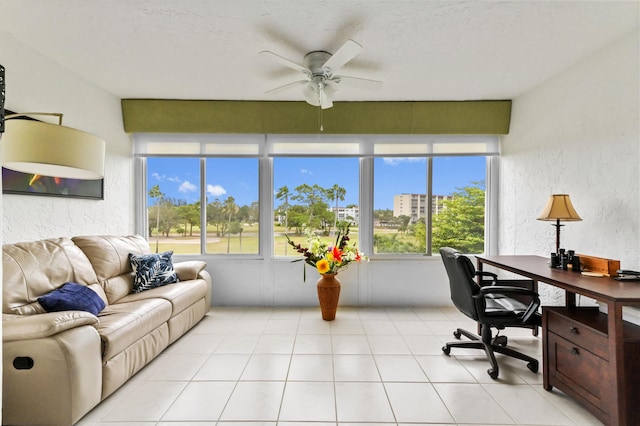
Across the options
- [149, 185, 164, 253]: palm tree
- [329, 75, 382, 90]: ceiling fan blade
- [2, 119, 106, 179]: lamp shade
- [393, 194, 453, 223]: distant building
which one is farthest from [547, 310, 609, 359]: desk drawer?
[149, 185, 164, 253]: palm tree

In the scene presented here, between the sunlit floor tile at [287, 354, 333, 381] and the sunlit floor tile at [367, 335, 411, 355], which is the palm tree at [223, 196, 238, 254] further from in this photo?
the sunlit floor tile at [367, 335, 411, 355]

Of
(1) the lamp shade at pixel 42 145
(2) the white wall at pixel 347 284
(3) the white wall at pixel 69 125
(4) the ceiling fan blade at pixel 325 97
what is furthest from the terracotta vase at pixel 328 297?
Result: (3) the white wall at pixel 69 125

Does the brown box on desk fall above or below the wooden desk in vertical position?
above

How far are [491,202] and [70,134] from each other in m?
4.35

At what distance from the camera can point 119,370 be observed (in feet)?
6.90

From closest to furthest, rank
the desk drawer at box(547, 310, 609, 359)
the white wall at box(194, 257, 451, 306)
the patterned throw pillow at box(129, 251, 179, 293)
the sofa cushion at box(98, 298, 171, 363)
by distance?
1. the desk drawer at box(547, 310, 609, 359)
2. the sofa cushion at box(98, 298, 171, 363)
3. the patterned throw pillow at box(129, 251, 179, 293)
4. the white wall at box(194, 257, 451, 306)

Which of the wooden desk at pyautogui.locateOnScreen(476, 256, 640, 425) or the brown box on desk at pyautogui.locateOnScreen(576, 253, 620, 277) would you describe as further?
the brown box on desk at pyautogui.locateOnScreen(576, 253, 620, 277)

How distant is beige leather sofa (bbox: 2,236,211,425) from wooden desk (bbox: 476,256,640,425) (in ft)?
9.80

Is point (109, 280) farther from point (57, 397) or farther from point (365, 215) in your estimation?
point (365, 215)

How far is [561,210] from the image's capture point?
258cm

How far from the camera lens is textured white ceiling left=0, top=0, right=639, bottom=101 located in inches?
83.5

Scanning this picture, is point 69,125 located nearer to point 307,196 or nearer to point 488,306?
point 307,196

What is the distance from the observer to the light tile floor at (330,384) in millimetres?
1873

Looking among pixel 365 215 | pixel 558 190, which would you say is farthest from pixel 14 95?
pixel 558 190
